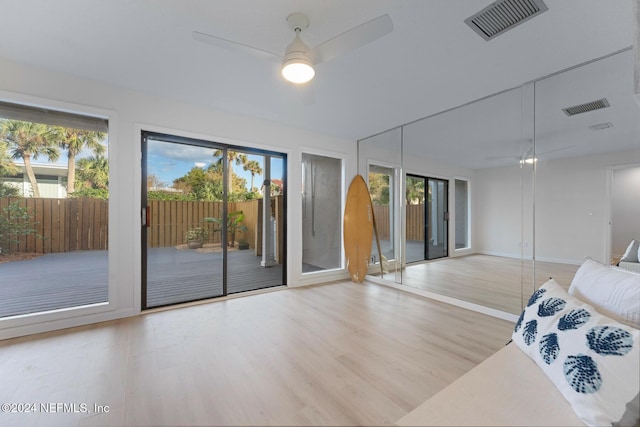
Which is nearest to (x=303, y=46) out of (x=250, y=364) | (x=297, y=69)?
(x=297, y=69)

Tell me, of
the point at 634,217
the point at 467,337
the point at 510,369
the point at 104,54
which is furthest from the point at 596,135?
the point at 104,54

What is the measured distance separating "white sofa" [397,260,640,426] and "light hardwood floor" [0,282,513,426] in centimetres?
50

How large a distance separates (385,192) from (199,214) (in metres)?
2.94

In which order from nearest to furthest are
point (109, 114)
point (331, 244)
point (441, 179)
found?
point (109, 114) < point (441, 179) < point (331, 244)

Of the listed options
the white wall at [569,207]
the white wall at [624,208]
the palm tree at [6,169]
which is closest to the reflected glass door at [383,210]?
the white wall at [569,207]

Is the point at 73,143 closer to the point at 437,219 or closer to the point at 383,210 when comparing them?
the point at 383,210

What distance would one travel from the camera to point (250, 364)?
1.88 m

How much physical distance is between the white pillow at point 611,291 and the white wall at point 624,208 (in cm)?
114

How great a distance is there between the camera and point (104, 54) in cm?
221

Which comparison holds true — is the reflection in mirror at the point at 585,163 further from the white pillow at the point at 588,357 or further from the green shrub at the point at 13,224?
the green shrub at the point at 13,224

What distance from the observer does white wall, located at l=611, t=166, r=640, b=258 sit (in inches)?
82.4

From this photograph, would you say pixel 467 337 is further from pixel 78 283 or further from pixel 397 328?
pixel 78 283

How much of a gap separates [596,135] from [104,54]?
4626mm

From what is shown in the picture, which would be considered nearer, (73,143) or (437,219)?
(73,143)
